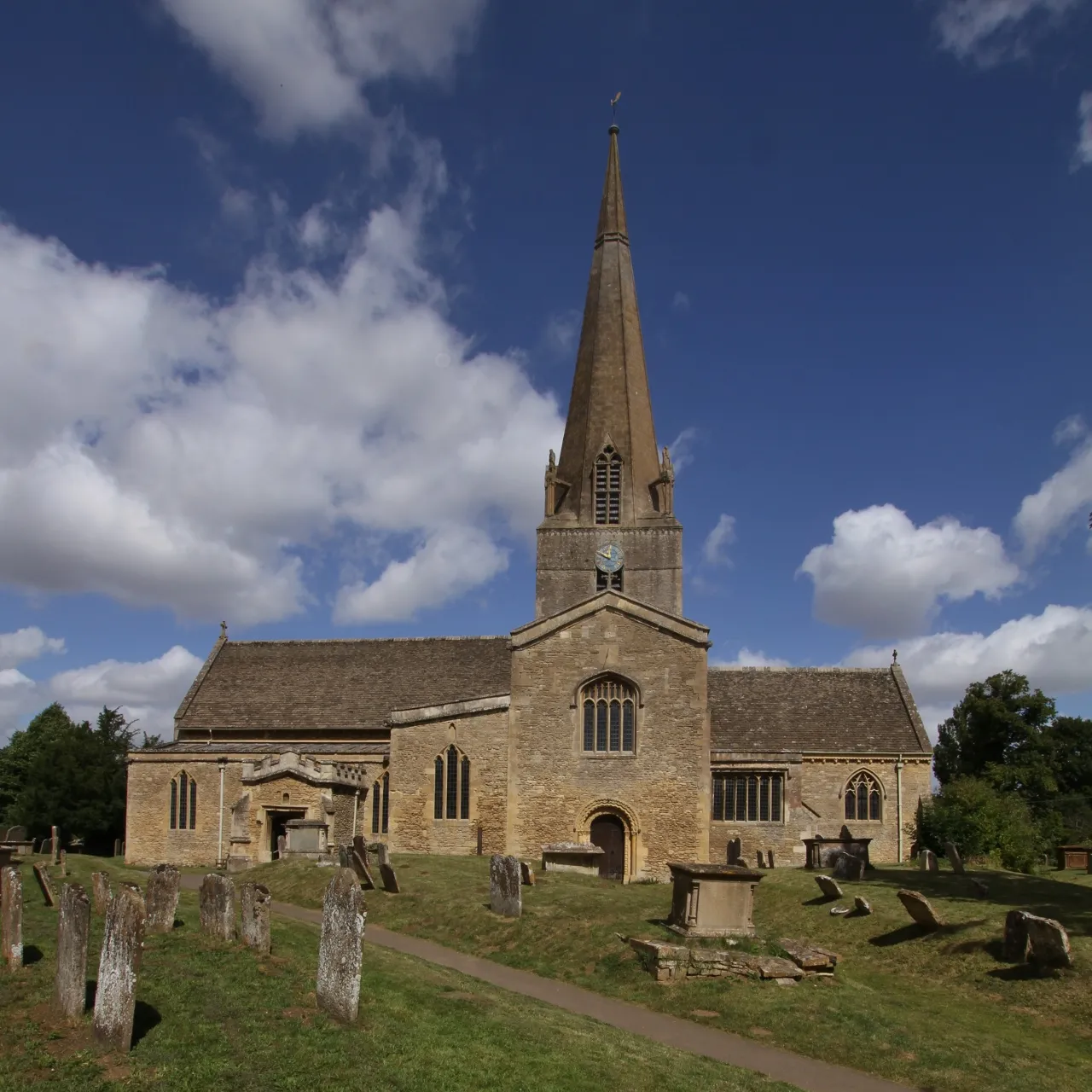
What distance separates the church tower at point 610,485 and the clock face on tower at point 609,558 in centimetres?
3

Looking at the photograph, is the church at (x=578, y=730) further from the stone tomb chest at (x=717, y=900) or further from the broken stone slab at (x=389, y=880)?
the stone tomb chest at (x=717, y=900)

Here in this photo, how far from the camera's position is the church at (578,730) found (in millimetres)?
29547

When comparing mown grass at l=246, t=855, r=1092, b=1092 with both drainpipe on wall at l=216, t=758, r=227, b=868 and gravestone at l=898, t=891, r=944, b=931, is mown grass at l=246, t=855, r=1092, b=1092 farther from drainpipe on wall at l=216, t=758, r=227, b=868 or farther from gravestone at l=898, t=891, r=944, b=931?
drainpipe on wall at l=216, t=758, r=227, b=868

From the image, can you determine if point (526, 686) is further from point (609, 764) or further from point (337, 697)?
point (337, 697)

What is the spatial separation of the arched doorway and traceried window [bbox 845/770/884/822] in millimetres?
9984

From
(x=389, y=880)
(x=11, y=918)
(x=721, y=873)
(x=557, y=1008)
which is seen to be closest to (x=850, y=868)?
(x=721, y=873)

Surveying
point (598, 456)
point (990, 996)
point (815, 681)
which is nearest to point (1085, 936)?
point (990, 996)

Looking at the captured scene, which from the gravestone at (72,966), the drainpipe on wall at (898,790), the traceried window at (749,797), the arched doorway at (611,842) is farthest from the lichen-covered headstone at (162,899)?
the drainpipe on wall at (898,790)

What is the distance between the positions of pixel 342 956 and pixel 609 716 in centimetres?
2021

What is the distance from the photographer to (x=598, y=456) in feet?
131

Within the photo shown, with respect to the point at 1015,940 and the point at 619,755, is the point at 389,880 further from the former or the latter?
the point at 1015,940

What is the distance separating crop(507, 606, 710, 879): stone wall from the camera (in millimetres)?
29125

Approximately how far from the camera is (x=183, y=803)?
33031 mm

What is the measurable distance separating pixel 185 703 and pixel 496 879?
73.8 ft
